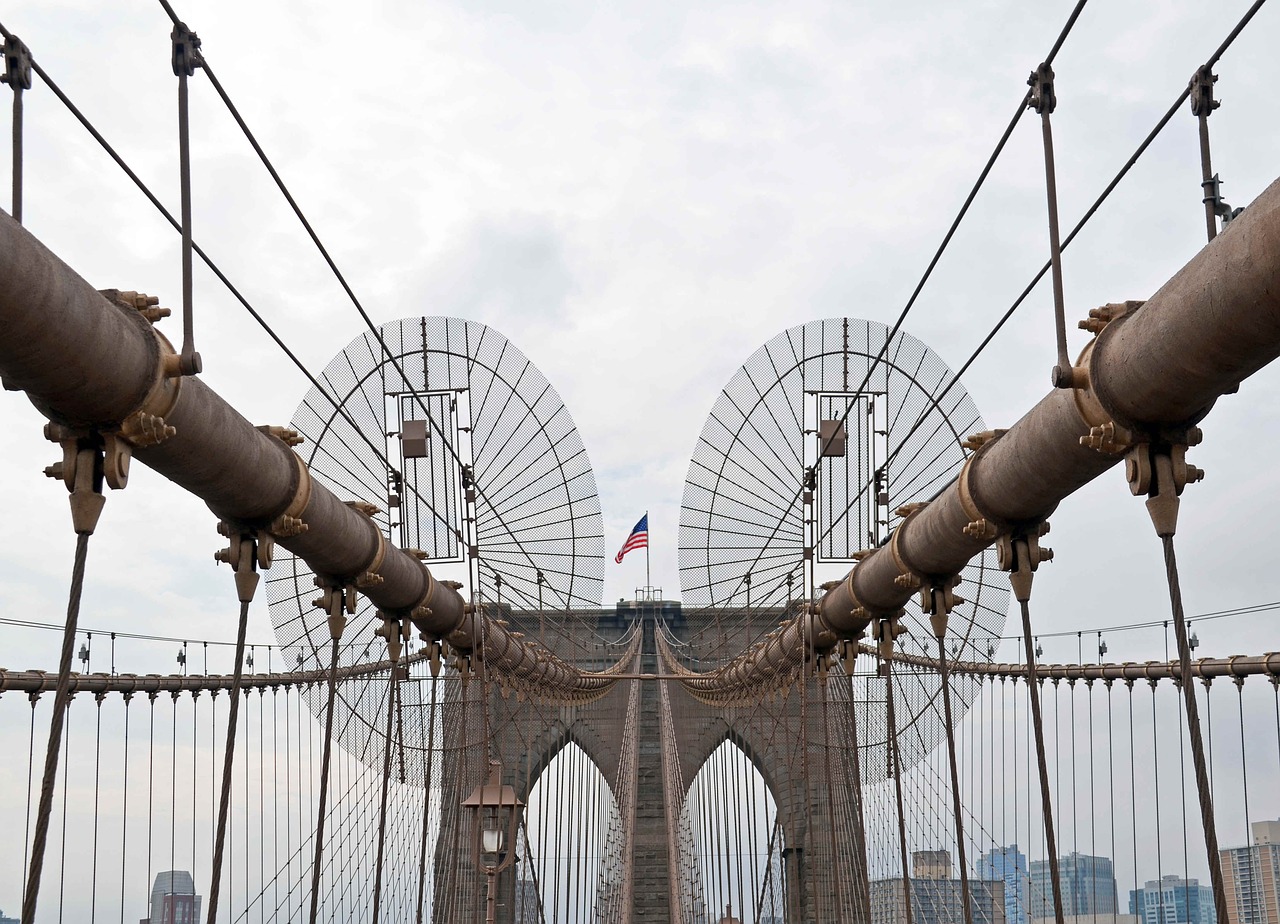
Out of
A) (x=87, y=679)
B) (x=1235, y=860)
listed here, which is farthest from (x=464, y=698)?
(x=1235, y=860)

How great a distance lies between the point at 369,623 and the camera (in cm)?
2255

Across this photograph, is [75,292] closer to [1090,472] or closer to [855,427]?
[1090,472]

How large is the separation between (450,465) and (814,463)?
5864 mm

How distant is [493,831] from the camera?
1559 cm

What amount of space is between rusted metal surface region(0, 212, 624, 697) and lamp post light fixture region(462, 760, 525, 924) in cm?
472

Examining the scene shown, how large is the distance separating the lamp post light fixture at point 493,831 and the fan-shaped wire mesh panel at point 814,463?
6337 mm

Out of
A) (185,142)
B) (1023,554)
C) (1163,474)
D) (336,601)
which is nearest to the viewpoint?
(1163,474)

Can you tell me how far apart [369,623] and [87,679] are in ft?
17.7

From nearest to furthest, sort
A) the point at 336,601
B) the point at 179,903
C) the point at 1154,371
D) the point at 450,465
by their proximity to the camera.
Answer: the point at 1154,371
the point at 336,601
the point at 450,465
the point at 179,903

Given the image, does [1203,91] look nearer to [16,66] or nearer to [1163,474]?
[1163,474]

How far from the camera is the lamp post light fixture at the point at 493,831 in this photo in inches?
588

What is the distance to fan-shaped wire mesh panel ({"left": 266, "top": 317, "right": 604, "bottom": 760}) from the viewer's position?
21391 millimetres

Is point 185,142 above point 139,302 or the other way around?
above

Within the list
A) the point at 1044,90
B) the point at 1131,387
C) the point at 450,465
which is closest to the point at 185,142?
the point at 1044,90
